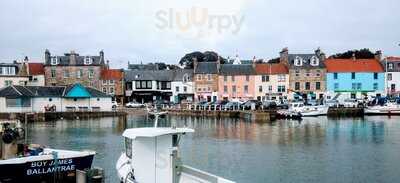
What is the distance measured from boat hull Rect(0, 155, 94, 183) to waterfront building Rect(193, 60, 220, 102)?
210 ft

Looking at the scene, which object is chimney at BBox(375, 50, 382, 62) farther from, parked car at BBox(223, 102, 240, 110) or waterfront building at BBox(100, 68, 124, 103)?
waterfront building at BBox(100, 68, 124, 103)

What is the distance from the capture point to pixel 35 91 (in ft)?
225

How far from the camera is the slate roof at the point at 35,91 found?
216 feet

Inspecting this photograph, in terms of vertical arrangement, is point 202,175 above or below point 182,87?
below

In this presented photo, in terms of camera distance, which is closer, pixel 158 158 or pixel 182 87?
pixel 158 158

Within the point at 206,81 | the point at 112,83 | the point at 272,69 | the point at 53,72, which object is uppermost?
the point at 272,69

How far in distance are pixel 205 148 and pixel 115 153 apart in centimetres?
644

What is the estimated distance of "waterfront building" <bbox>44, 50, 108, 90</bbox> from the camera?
3312 inches

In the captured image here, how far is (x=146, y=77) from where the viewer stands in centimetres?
8744

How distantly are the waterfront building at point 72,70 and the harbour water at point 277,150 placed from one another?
113 feet

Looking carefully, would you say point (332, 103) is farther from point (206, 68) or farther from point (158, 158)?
point (158, 158)

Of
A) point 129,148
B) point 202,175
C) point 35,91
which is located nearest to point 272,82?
point 35,91

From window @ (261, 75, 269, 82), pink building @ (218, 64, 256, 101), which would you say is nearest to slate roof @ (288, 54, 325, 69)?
window @ (261, 75, 269, 82)

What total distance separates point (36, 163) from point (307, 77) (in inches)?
2639
